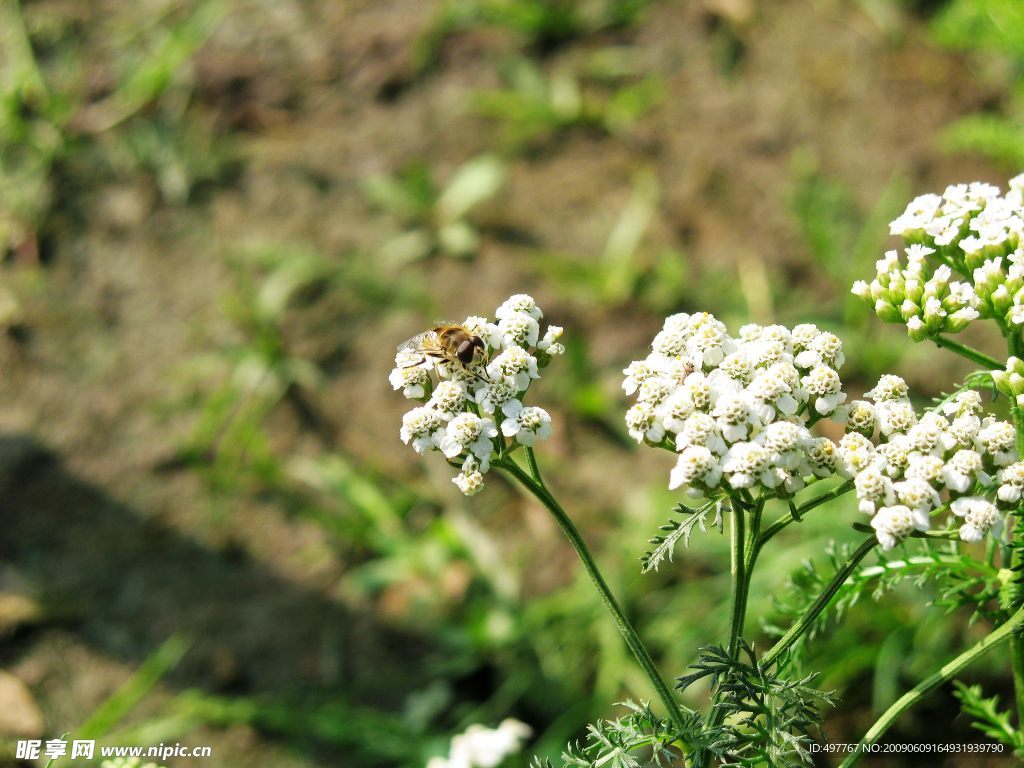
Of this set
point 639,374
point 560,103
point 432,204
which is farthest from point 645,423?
point 560,103

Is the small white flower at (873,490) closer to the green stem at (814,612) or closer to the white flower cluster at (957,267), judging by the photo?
the green stem at (814,612)

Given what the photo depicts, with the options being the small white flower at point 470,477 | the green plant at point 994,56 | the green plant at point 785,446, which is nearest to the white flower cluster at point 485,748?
the green plant at point 785,446

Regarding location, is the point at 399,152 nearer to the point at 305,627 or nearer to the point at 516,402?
the point at 305,627

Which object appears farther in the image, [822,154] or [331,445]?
[822,154]

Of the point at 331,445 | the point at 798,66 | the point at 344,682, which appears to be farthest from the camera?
the point at 798,66

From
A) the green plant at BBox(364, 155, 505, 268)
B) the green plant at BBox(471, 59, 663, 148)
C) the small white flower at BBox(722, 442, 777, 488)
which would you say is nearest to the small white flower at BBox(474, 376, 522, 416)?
the small white flower at BBox(722, 442, 777, 488)

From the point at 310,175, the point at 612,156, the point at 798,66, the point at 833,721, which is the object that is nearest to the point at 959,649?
the point at 833,721

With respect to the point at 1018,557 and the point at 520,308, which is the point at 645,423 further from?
the point at 1018,557
